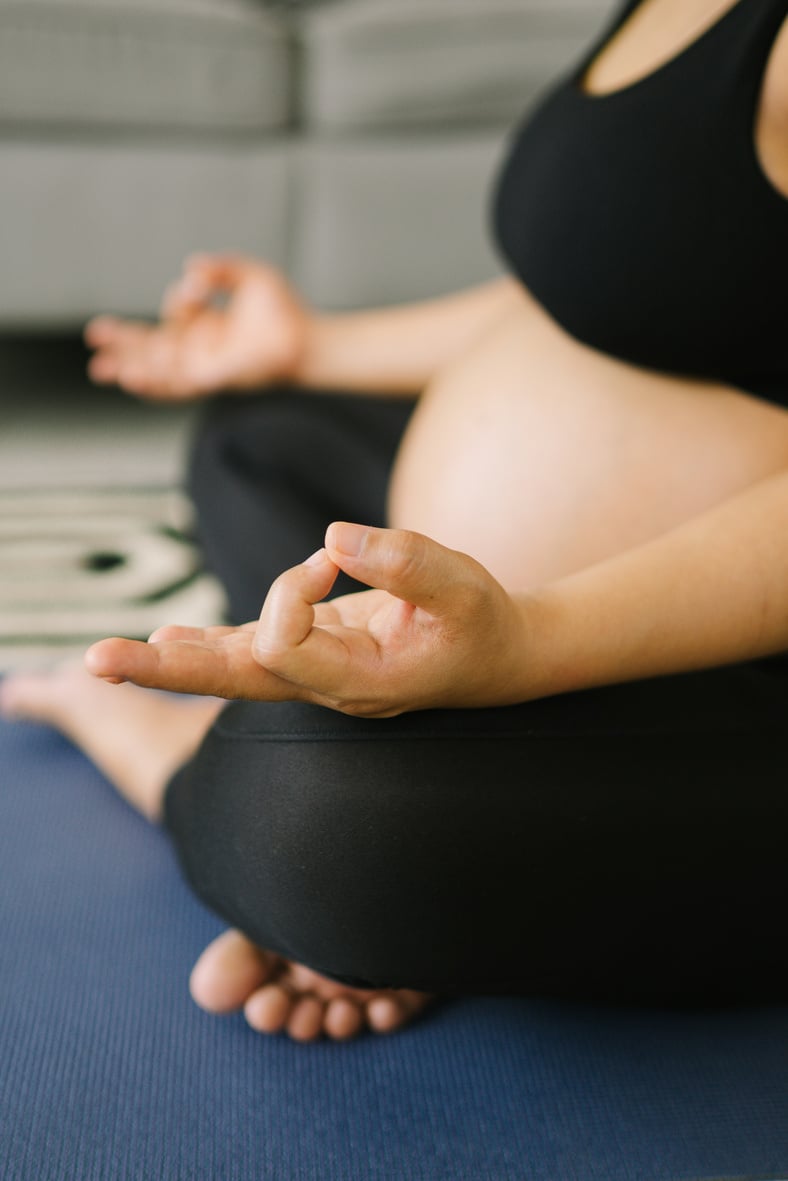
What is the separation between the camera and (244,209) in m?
1.48

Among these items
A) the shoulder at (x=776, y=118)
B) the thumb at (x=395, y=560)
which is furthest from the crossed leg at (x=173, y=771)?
the shoulder at (x=776, y=118)

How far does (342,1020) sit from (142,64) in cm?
129

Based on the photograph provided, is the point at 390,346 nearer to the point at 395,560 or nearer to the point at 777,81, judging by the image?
the point at 777,81

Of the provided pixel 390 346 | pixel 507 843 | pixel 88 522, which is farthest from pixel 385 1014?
pixel 88 522

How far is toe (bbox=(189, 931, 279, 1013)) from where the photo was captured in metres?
0.52

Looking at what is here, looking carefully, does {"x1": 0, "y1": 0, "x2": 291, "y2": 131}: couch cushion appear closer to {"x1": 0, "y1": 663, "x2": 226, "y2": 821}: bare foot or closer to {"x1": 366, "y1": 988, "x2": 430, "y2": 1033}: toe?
{"x1": 0, "y1": 663, "x2": 226, "y2": 821}: bare foot

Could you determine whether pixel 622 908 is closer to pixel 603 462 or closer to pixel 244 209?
pixel 603 462

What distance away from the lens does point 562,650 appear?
42cm

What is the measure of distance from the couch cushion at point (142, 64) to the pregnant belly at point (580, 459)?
3.34ft

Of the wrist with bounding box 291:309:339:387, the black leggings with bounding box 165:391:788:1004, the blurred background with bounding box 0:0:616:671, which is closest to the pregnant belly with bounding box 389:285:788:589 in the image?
the black leggings with bounding box 165:391:788:1004

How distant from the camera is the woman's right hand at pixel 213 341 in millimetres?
907

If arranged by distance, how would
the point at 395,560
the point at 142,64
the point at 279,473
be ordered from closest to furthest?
the point at 395,560
the point at 279,473
the point at 142,64

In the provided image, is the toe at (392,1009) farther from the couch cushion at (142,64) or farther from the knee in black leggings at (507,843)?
the couch cushion at (142,64)

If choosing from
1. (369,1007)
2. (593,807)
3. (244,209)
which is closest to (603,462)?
(593,807)
